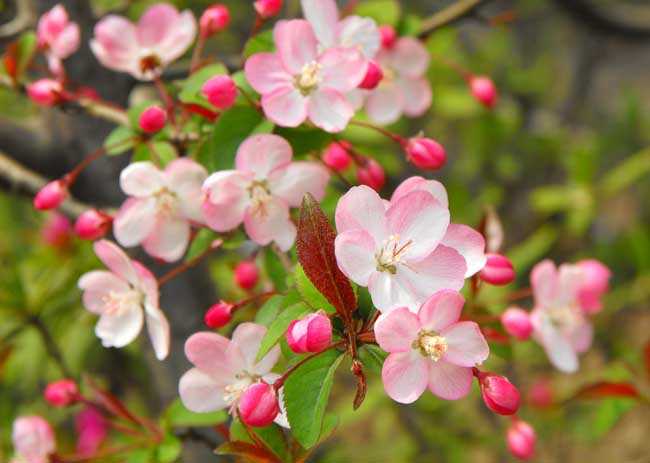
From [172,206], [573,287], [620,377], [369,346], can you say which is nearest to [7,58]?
[172,206]

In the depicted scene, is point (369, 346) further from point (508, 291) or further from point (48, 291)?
point (508, 291)

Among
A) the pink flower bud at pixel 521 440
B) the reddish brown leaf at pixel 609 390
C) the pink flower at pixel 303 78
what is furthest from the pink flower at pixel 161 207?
the reddish brown leaf at pixel 609 390

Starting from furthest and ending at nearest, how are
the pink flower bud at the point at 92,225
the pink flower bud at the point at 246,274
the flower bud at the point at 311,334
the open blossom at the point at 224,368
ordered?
the pink flower bud at the point at 246,274, the pink flower bud at the point at 92,225, the open blossom at the point at 224,368, the flower bud at the point at 311,334

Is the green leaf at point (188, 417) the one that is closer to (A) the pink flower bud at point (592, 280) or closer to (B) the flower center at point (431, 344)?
(B) the flower center at point (431, 344)

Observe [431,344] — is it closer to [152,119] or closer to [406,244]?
[406,244]

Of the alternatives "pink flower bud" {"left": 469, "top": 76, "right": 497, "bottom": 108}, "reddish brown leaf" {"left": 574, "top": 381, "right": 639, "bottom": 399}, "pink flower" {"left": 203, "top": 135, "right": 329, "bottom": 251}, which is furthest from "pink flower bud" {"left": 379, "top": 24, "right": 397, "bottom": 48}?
"reddish brown leaf" {"left": 574, "top": 381, "right": 639, "bottom": 399}

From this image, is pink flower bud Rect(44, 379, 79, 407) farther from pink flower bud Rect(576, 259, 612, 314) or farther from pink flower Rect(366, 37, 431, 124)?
pink flower bud Rect(576, 259, 612, 314)

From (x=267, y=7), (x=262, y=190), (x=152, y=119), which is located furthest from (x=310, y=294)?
(x=267, y=7)
